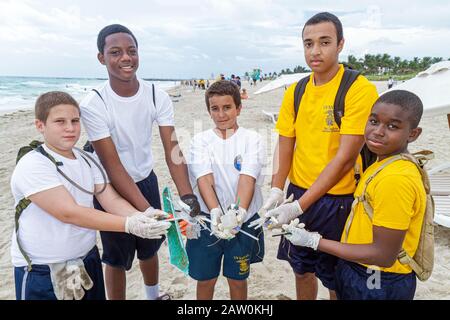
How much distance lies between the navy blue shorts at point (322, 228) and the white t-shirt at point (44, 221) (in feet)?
5.22

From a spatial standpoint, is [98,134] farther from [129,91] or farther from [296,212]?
[296,212]

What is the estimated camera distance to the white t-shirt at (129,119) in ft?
8.06

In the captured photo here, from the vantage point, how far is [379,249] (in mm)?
→ 1817

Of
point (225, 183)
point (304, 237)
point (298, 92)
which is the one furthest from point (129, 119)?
point (304, 237)

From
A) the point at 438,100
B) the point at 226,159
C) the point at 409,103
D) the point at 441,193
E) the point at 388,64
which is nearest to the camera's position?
the point at 409,103

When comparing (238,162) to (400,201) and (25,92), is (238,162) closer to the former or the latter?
(400,201)

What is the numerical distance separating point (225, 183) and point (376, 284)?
124 cm

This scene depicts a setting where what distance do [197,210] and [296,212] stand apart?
0.75 metres

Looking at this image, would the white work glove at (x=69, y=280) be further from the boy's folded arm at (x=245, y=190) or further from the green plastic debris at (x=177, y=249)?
the boy's folded arm at (x=245, y=190)

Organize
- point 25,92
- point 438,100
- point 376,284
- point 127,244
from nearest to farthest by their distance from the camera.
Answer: point 376,284 → point 127,244 → point 438,100 → point 25,92

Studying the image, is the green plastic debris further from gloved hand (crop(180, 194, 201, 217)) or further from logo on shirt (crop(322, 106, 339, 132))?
logo on shirt (crop(322, 106, 339, 132))

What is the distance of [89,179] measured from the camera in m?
2.23

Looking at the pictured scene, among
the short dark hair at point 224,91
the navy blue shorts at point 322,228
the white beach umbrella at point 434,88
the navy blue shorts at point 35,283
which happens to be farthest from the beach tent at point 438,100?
the navy blue shorts at point 35,283

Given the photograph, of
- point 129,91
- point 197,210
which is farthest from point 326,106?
point 129,91
